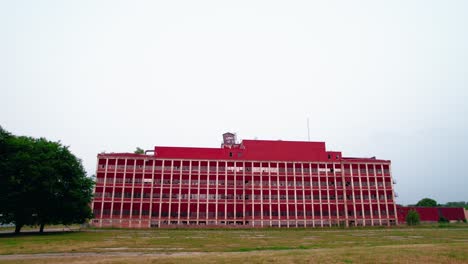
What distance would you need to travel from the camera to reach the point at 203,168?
74438 mm

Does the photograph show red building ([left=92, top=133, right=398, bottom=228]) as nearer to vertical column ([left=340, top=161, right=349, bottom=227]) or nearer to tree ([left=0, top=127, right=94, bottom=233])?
vertical column ([left=340, top=161, right=349, bottom=227])

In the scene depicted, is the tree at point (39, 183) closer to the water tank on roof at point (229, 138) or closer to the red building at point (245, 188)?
the red building at point (245, 188)

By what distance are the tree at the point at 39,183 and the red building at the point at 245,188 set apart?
2335 cm

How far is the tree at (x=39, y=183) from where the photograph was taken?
39062 millimetres

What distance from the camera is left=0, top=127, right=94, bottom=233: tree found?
39.1 meters

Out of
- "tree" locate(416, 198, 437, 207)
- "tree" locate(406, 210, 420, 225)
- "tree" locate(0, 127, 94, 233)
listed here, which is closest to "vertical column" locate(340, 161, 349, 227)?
"tree" locate(406, 210, 420, 225)

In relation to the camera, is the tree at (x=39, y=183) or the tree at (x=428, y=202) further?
the tree at (x=428, y=202)

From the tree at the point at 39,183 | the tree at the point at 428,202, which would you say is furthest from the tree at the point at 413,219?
the tree at the point at 428,202

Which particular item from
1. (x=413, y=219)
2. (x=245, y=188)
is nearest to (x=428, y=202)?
(x=413, y=219)

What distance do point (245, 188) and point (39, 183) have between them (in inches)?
1758

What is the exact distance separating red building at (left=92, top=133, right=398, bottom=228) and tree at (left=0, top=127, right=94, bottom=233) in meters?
23.3

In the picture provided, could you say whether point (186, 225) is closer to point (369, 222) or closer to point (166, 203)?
point (166, 203)

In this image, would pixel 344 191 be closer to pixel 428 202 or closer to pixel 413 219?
pixel 413 219

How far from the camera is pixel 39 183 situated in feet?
132
